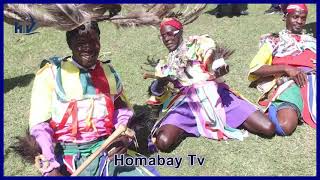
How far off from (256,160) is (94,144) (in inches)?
51.2

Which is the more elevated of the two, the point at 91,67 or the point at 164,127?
the point at 91,67

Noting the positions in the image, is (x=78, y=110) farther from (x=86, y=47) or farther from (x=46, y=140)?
(x=86, y=47)

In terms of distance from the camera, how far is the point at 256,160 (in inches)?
160

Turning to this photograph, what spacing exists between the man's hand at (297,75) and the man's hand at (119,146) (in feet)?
5.90

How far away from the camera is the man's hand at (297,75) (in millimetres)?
4691

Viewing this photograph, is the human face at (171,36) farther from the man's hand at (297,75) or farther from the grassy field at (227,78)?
the man's hand at (297,75)

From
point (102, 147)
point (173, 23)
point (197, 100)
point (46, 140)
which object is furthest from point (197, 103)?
point (46, 140)

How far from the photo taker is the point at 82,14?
3207mm

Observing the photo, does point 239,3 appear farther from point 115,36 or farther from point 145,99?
point 145,99

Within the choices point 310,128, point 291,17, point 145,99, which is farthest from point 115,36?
point 310,128

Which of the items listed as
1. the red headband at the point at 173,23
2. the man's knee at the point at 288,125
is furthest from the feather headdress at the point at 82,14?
the man's knee at the point at 288,125

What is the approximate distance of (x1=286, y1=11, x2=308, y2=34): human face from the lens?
480cm

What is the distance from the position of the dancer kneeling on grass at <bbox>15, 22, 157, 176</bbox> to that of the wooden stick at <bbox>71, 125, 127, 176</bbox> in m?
0.04

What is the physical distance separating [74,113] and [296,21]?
239cm
